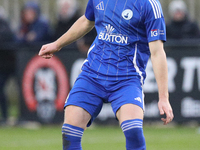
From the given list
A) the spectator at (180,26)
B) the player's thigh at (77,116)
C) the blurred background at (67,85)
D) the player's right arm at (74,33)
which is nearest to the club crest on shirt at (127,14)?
the player's right arm at (74,33)

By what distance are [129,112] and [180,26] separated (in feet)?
21.7

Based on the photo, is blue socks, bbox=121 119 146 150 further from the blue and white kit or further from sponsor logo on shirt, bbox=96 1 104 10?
sponsor logo on shirt, bbox=96 1 104 10

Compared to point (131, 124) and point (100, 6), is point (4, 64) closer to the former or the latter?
point (100, 6)

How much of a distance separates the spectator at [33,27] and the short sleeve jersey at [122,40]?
6.03 m

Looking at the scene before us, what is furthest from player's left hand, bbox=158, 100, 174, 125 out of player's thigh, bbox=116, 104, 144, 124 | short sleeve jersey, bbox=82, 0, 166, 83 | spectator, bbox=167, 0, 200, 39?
spectator, bbox=167, 0, 200, 39

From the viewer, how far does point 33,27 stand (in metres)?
11.1

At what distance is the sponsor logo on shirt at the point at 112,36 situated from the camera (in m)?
4.88

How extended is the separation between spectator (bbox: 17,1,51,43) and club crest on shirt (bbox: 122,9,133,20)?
6.16 m

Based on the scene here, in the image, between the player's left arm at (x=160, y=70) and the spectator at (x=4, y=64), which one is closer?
the player's left arm at (x=160, y=70)

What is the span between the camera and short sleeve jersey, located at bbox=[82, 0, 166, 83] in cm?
483

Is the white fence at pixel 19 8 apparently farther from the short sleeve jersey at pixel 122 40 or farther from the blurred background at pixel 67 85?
the short sleeve jersey at pixel 122 40

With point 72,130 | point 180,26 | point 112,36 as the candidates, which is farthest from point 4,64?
point 72,130

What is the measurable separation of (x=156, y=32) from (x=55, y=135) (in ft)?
16.1

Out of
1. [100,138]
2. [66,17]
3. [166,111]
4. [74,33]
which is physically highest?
[74,33]
